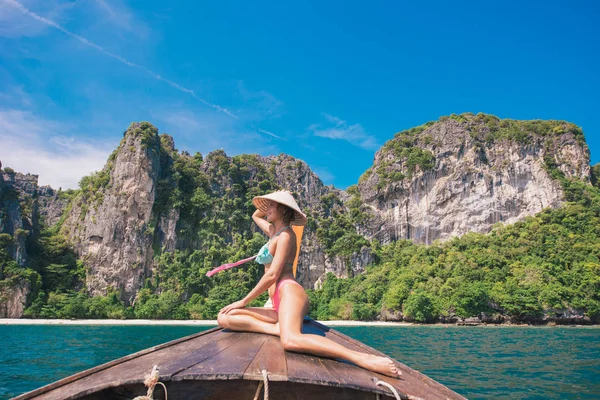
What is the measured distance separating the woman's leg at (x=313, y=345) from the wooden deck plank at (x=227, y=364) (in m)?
0.27

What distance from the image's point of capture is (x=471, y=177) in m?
70.4

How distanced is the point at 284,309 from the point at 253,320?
668mm

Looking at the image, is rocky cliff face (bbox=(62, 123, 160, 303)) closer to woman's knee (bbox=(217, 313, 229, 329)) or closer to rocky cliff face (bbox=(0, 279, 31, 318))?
rocky cliff face (bbox=(0, 279, 31, 318))

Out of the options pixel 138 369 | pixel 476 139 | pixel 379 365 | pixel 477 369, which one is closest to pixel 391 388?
pixel 379 365

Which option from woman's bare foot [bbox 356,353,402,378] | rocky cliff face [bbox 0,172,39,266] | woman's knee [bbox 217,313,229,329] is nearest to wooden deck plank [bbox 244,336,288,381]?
woman's bare foot [bbox 356,353,402,378]

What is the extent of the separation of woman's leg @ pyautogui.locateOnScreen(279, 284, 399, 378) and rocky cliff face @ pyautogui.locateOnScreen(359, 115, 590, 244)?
70651mm

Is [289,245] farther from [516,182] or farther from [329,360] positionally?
[516,182]

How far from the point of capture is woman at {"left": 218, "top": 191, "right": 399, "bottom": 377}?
2.88m

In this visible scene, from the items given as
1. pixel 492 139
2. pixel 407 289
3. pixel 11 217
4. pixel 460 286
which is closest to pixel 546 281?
pixel 460 286

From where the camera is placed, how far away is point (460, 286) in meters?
47.0

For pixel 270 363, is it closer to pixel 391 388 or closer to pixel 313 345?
pixel 313 345

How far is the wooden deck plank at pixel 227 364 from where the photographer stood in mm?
2230

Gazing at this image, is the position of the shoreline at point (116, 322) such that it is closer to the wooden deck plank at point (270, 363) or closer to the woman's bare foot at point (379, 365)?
the wooden deck plank at point (270, 363)

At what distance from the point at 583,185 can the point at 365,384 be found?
78.1 meters
